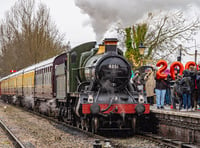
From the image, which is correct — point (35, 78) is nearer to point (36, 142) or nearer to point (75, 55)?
point (75, 55)

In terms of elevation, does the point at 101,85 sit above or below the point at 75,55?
below

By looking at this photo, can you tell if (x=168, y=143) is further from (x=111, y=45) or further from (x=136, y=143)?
(x=111, y=45)

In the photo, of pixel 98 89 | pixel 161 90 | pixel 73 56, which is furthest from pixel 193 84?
pixel 73 56

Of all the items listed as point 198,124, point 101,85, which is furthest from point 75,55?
point 198,124

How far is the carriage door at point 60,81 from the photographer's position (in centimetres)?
1466

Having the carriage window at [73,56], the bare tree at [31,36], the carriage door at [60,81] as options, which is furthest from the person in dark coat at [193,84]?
the bare tree at [31,36]

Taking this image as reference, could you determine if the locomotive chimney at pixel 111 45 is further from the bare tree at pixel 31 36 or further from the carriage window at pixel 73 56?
the bare tree at pixel 31 36

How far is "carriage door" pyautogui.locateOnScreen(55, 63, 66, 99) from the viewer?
14661 mm

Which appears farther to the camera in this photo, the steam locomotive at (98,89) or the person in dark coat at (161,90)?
the person in dark coat at (161,90)

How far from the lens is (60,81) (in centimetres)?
1546

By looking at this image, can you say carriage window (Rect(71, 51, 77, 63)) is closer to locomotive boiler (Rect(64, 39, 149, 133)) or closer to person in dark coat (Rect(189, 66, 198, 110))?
locomotive boiler (Rect(64, 39, 149, 133))

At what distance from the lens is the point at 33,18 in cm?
4406

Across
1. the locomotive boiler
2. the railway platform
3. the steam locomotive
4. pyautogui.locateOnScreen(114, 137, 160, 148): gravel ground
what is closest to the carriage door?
the steam locomotive

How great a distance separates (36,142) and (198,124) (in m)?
4.68
